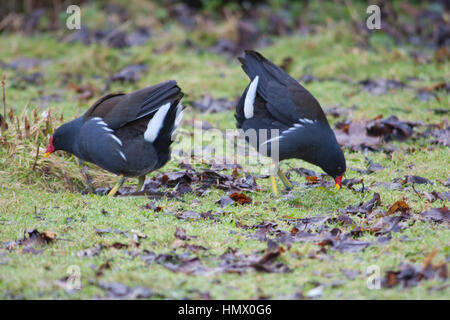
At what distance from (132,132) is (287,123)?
4.55ft

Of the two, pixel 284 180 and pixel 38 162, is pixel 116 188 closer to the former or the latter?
pixel 38 162

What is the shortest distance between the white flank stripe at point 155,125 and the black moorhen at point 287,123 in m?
0.82

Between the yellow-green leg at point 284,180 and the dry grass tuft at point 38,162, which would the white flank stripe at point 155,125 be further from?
the yellow-green leg at point 284,180

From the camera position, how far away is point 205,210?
4.71m

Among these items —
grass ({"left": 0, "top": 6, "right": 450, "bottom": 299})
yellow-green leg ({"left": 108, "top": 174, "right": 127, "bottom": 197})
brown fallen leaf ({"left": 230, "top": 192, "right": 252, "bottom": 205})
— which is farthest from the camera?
yellow-green leg ({"left": 108, "top": 174, "right": 127, "bottom": 197})

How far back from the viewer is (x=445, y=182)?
5227 millimetres

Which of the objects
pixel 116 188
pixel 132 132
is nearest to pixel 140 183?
pixel 116 188

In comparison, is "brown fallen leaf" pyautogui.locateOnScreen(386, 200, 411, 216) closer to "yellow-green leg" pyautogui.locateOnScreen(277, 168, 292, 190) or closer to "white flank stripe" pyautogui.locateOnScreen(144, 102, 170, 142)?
"yellow-green leg" pyautogui.locateOnScreen(277, 168, 292, 190)

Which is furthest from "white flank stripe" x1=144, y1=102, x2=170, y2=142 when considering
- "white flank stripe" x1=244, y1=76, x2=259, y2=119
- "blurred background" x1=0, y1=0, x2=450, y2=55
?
"blurred background" x1=0, y1=0, x2=450, y2=55

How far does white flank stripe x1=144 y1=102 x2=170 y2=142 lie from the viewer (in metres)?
4.95

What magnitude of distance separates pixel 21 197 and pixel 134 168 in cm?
97

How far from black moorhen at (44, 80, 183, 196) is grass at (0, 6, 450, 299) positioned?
33cm

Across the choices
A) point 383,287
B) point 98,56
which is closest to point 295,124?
point 383,287

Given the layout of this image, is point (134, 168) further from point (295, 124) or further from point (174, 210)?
point (295, 124)
